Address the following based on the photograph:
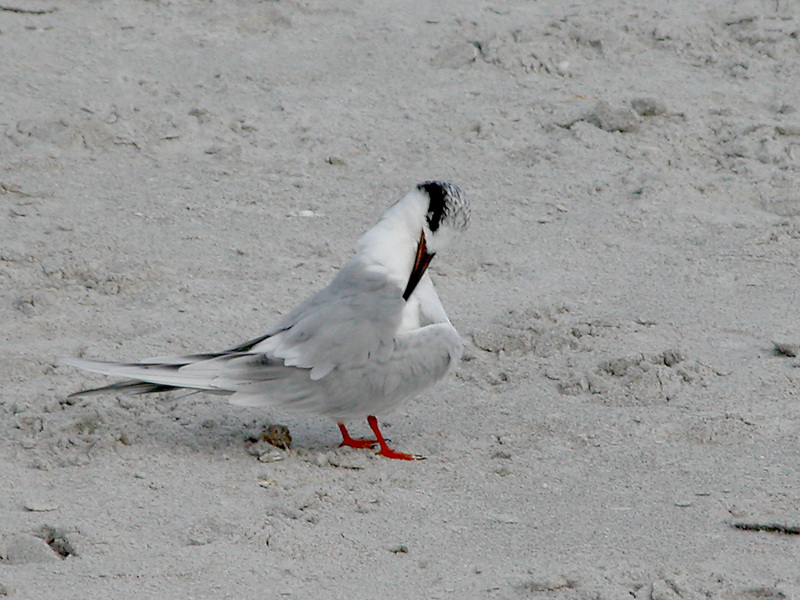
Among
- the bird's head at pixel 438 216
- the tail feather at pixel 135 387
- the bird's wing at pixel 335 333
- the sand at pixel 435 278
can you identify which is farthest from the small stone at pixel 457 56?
the tail feather at pixel 135 387

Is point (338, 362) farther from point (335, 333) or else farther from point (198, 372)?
point (198, 372)

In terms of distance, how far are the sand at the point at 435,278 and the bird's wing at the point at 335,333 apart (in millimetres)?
286

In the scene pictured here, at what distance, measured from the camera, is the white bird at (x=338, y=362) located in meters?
3.33

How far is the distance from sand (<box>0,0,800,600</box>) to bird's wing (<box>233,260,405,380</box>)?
286 mm

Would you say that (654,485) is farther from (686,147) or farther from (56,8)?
(56,8)

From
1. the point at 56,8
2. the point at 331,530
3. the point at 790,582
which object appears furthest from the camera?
the point at 56,8

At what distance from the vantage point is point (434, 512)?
3.14 metres

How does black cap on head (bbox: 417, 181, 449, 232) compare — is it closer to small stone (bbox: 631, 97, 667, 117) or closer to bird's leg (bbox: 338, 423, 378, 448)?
bird's leg (bbox: 338, 423, 378, 448)

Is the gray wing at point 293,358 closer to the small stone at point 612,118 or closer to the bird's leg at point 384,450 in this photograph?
the bird's leg at point 384,450

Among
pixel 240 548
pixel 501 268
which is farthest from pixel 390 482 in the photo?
pixel 501 268

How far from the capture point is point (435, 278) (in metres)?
4.56

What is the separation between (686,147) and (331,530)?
3.12 meters

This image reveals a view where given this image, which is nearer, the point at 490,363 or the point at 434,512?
the point at 434,512

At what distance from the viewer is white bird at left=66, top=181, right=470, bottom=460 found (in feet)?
10.9
